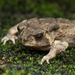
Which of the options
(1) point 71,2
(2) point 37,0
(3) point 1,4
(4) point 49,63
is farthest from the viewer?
(1) point 71,2

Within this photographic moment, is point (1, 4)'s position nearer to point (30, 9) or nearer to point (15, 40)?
point (30, 9)

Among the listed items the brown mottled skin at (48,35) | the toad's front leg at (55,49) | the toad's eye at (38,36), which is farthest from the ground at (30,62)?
the toad's eye at (38,36)

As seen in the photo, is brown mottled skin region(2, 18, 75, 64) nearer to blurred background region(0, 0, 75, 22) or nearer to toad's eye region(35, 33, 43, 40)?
toad's eye region(35, 33, 43, 40)

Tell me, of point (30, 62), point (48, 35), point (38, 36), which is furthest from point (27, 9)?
point (30, 62)

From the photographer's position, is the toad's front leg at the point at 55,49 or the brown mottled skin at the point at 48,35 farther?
the toad's front leg at the point at 55,49

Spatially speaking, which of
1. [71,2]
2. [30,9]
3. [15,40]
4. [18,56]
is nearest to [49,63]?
[18,56]

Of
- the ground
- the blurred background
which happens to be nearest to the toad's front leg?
the ground

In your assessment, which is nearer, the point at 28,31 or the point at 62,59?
the point at 28,31

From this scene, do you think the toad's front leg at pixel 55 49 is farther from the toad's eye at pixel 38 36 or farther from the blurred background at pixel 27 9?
the blurred background at pixel 27 9
